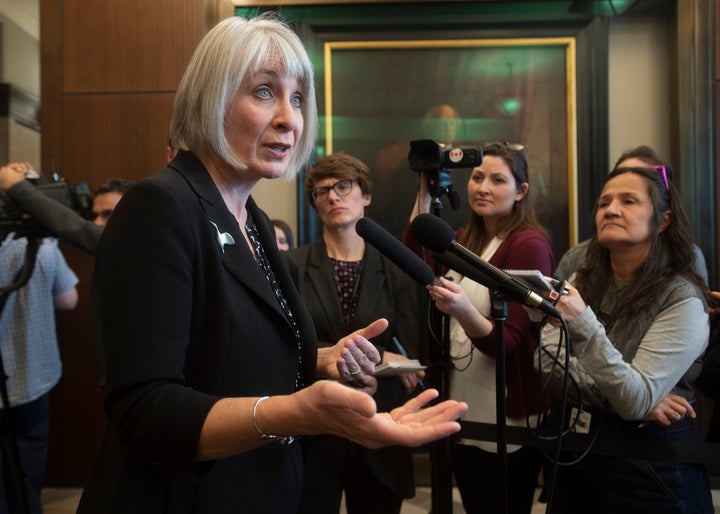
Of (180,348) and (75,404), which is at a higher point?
(180,348)

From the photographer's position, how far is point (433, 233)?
1434 mm

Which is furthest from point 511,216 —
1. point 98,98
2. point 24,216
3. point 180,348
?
point 98,98

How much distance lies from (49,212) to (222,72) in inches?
72.1

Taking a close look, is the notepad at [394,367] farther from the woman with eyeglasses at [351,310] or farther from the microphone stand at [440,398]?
the woman with eyeglasses at [351,310]

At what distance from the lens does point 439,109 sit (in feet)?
12.8

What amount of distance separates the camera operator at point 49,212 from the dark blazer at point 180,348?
1.71 m

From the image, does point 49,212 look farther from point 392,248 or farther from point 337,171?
point 392,248

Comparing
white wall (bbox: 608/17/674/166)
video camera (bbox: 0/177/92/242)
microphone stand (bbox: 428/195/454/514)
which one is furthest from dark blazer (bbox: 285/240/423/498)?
white wall (bbox: 608/17/674/166)

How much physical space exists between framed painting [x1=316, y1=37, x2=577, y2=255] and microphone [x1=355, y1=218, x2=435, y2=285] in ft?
7.62

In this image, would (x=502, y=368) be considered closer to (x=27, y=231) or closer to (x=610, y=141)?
(x=27, y=231)

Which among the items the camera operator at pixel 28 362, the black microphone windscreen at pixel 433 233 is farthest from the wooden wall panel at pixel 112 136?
the black microphone windscreen at pixel 433 233

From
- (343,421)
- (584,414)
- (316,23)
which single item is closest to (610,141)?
(316,23)

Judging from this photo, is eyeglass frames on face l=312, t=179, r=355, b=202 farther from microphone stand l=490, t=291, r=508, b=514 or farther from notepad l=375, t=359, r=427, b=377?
microphone stand l=490, t=291, r=508, b=514

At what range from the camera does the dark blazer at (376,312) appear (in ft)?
7.16
